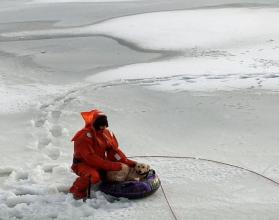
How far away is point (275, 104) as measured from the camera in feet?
23.0

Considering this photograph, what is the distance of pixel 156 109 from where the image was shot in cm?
705

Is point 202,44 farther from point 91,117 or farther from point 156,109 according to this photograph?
point 91,117

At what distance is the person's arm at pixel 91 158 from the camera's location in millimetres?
4457

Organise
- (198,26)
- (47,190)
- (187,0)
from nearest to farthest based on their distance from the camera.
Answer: (47,190)
(198,26)
(187,0)

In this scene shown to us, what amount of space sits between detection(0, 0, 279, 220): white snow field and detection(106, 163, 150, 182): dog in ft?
0.57

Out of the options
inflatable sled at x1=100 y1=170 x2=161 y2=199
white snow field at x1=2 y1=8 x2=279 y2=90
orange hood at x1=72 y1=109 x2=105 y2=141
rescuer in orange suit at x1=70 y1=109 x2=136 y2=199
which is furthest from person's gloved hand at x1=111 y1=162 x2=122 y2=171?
white snow field at x1=2 y1=8 x2=279 y2=90

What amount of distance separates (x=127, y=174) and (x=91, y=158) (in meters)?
0.35

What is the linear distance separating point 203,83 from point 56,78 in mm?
2488

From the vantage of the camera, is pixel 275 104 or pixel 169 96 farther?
pixel 169 96

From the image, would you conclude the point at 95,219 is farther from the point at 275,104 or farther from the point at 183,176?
the point at 275,104

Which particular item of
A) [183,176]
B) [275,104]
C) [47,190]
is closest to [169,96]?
[275,104]

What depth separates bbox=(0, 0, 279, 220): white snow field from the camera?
4.46m

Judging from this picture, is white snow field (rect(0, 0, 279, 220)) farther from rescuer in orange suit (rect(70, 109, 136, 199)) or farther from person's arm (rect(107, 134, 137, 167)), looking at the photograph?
person's arm (rect(107, 134, 137, 167))

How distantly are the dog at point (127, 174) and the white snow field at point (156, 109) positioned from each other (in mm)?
174
